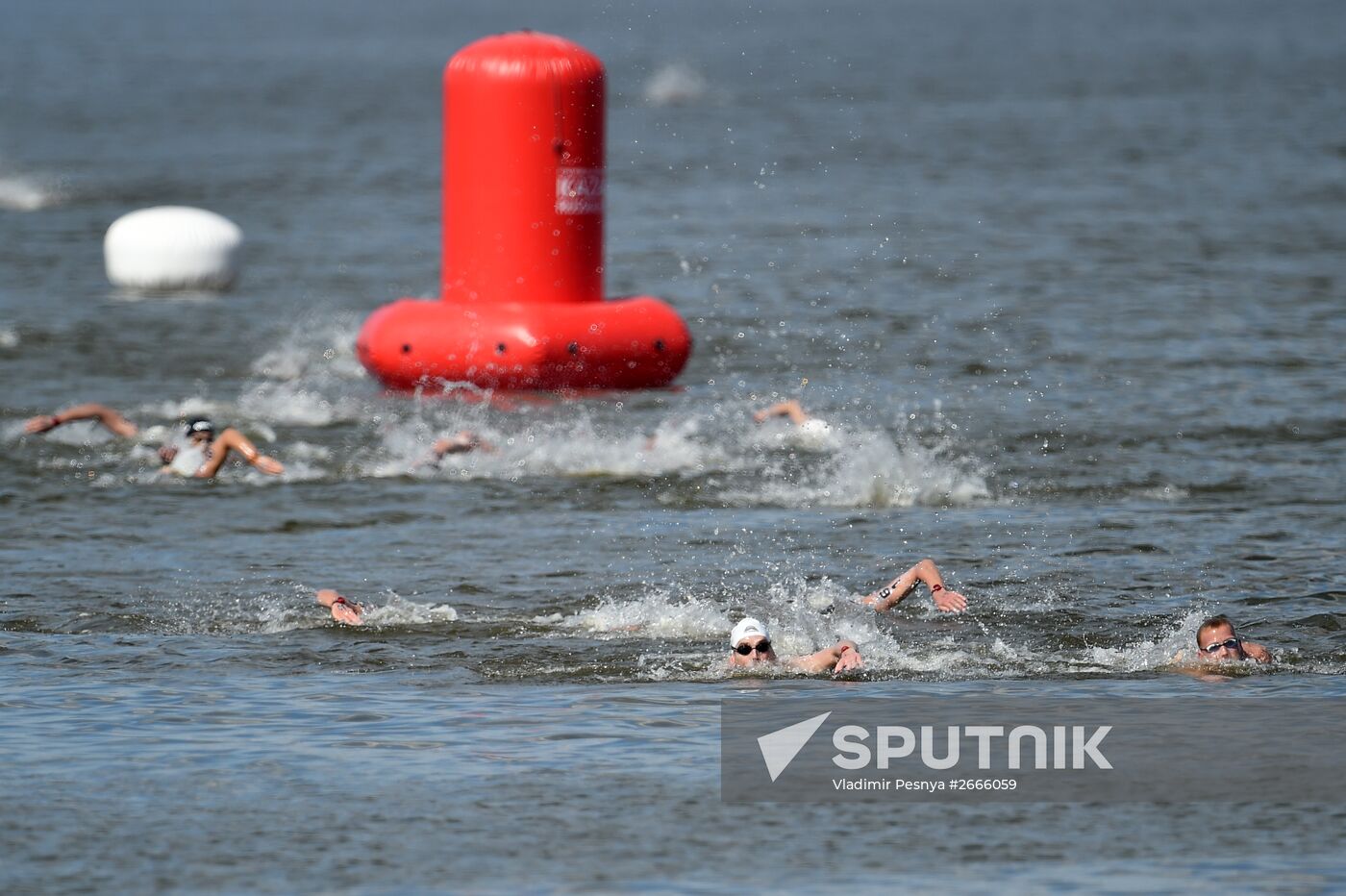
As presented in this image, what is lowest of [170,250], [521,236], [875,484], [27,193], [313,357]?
[875,484]

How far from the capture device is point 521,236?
→ 22.2 m

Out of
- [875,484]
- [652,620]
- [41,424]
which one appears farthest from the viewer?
[41,424]

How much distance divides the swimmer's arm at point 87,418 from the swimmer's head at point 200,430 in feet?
5.14

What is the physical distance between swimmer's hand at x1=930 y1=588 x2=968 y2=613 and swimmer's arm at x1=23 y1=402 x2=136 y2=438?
931 cm

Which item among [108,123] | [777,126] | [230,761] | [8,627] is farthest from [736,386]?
[108,123]

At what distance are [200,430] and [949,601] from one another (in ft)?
25.5

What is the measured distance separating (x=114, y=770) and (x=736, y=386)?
43.9 ft

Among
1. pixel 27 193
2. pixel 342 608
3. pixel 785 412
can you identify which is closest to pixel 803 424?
pixel 785 412

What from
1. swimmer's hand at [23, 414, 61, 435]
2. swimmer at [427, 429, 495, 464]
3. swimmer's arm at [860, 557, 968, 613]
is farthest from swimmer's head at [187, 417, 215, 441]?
swimmer's arm at [860, 557, 968, 613]

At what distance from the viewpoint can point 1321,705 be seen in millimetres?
12406

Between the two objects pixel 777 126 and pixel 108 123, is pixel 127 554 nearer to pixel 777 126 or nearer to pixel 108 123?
pixel 777 126

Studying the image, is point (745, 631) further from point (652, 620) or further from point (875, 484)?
point (875, 484)

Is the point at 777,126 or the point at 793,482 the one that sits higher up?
the point at 777,126

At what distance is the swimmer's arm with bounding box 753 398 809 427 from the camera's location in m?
21.1
